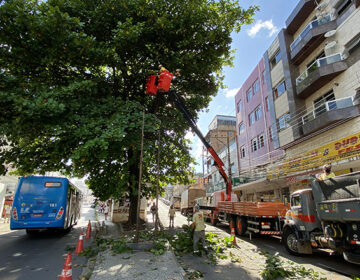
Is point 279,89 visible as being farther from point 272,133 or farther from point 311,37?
point 311,37

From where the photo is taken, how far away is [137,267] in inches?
235

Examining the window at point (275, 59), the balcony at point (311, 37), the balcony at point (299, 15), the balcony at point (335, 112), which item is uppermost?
the balcony at point (299, 15)

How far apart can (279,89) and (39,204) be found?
2046 centimetres

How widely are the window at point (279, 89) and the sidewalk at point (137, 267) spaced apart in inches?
703

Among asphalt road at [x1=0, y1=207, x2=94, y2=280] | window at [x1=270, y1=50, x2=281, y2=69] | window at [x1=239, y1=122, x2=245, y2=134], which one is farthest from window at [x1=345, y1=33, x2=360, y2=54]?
asphalt road at [x1=0, y1=207, x2=94, y2=280]

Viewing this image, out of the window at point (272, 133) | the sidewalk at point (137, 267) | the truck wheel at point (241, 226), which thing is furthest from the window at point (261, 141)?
the sidewalk at point (137, 267)

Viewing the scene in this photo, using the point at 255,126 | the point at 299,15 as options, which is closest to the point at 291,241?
the point at 255,126

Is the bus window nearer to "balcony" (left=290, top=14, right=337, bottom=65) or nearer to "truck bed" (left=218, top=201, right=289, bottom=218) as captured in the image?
"truck bed" (left=218, top=201, right=289, bottom=218)

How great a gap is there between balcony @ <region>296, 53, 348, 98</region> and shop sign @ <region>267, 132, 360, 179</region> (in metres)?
5.14

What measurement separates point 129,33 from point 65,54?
2.77 m

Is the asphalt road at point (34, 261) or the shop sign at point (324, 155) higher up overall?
the shop sign at point (324, 155)

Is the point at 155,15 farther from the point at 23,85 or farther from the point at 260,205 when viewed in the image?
the point at 260,205

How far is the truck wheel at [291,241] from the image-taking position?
8.43 metres

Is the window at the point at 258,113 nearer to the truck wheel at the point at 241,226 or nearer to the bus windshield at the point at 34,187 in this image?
the truck wheel at the point at 241,226
